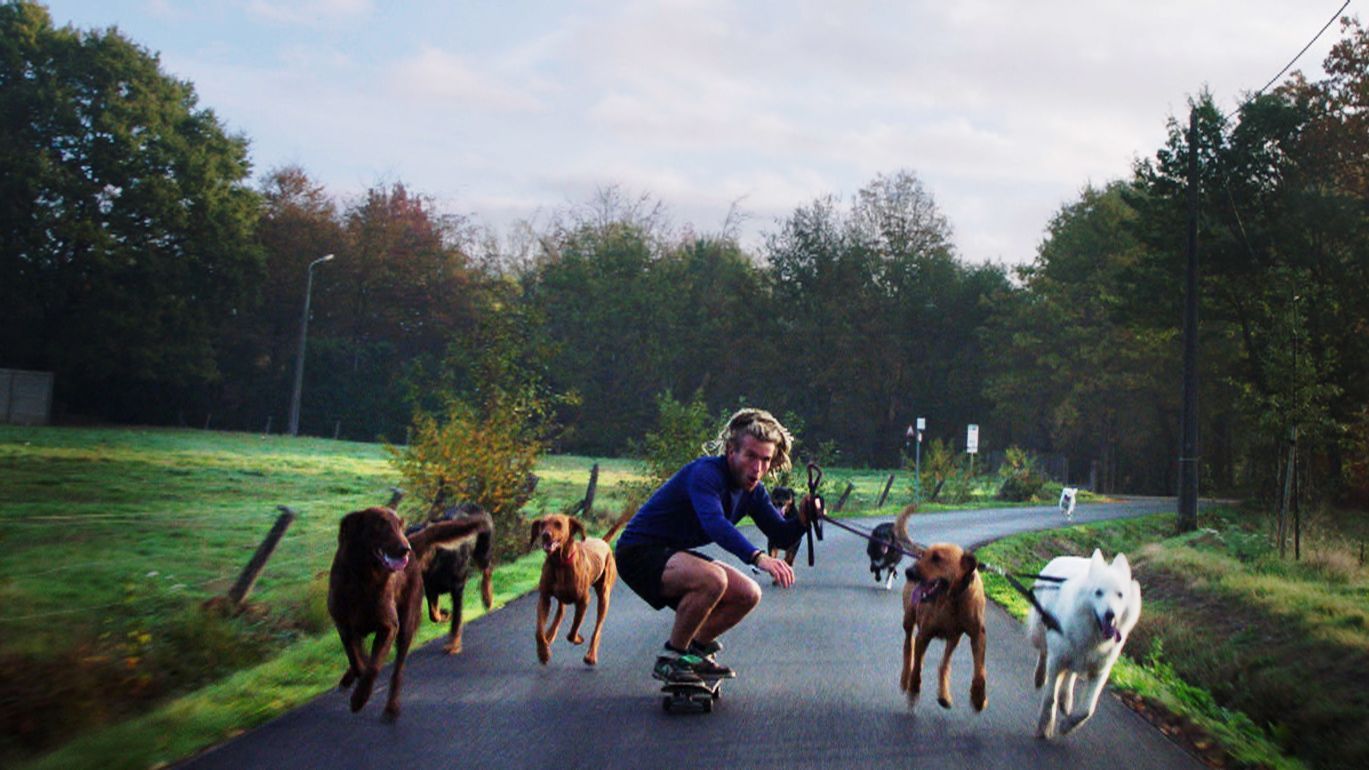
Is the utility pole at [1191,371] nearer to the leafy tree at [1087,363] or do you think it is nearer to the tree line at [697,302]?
the tree line at [697,302]

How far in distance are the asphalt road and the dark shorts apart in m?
0.64

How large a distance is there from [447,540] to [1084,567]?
13.4 ft

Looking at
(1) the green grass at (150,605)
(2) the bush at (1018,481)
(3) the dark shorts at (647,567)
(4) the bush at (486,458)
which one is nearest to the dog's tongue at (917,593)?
(3) the dark shorts at (647,567)

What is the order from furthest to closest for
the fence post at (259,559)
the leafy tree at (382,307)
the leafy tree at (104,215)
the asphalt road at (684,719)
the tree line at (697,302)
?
the leafy tree at (382,307)
the leafy tree at (104,215)
the tree line at (697,302)
the fence post at (259,559)
the asphalt road at (684,719)

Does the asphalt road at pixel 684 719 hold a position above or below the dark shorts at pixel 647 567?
below

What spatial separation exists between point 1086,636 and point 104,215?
→ 142 feet

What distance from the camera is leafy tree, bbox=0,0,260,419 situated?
4097cm

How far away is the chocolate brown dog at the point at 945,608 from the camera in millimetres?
7215

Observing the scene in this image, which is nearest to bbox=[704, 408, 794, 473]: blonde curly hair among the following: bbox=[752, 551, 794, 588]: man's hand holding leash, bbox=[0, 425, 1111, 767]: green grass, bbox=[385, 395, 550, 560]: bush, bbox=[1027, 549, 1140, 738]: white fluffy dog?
bbox=[752, 551, 794, 588]: man's hand holding leash

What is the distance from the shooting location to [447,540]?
830 centimetres

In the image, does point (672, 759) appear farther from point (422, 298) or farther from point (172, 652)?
point (422, 298)

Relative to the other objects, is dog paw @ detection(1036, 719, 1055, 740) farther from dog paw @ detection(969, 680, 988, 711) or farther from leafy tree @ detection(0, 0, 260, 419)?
leafy tree @ detection(0, 0, 260, 419)

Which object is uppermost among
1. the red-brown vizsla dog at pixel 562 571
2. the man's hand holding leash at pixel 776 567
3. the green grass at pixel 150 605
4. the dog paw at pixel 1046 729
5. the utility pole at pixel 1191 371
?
the utility pole at pixel 1191 371

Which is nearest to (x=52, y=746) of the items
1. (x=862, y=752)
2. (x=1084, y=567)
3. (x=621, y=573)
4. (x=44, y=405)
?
(x=621, y=573)
